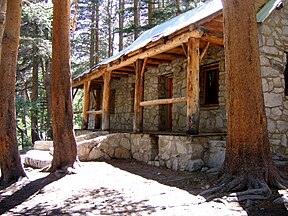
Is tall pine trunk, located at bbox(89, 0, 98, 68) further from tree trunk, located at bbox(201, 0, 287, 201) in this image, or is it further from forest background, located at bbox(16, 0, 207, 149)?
tree trunk, located at bbox(201, 0, 287, 201)

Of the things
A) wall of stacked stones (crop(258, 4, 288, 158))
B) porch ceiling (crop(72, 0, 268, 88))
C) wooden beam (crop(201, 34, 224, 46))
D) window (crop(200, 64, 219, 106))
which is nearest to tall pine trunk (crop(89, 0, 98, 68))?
porch ceiling (crop(72, 0, 268, 88))

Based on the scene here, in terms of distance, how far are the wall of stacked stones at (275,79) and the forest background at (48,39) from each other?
5282 mm

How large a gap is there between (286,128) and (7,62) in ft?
23.6

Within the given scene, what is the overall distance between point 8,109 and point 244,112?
16.3 feet

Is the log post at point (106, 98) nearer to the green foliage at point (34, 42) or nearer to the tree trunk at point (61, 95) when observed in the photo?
the tree trunk at point (61, 95)

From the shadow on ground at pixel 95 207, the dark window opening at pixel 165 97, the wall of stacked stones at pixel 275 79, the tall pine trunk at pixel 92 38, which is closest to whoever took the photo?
the shadow on ground at pixel 95 207

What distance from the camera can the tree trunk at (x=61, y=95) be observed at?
23.1ft

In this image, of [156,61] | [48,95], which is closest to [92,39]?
[48,95]

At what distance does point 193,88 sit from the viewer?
6.88 meters

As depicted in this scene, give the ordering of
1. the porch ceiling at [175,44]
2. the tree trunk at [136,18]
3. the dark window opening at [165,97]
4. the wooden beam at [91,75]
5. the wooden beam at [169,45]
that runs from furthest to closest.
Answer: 1. the tree trunk at [136,18]
2. the dark window opening at [165,97]
3. the wooden beam at [91,75]
4. the porch ceiling at [175,44]
5. the wooden beam at [169,45]

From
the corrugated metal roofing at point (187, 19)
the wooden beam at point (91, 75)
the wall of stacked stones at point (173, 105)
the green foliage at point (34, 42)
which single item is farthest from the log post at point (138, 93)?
the green foliage at point (34, 42)

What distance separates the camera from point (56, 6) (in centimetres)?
711

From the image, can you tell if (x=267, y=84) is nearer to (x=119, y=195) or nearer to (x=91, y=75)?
(x=119, y=195)

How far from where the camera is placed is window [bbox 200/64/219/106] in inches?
352
